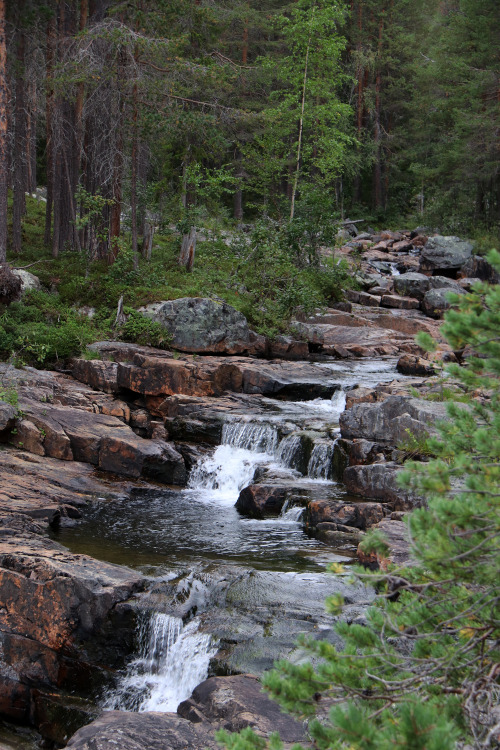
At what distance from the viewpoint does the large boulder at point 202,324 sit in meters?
17.5

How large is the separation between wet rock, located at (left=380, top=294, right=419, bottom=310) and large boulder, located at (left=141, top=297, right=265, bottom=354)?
8149 mm

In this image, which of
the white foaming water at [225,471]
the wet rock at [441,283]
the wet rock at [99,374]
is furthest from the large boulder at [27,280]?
the wet rock at [441,283]

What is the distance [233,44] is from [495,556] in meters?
34.7

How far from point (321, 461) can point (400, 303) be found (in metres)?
13.3

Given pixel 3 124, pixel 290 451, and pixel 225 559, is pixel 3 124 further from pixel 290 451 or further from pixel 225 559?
pixel 225 559

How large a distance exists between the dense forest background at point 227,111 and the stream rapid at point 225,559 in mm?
8263

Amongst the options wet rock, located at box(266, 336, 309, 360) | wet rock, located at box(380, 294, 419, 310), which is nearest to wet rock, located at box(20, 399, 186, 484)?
wet rock, located at box(266, 336, 309, 360)

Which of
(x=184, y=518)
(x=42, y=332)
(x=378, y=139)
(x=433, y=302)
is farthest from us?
(x=378, y=139)

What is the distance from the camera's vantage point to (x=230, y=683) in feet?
19.2

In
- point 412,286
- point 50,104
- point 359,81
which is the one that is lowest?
point 412,286

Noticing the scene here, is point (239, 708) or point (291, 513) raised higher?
point (239, 708)

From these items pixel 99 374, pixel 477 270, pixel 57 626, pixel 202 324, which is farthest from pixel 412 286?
pixel 57 626

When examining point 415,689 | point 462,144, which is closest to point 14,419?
point 415,689

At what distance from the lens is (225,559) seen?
8.71m
